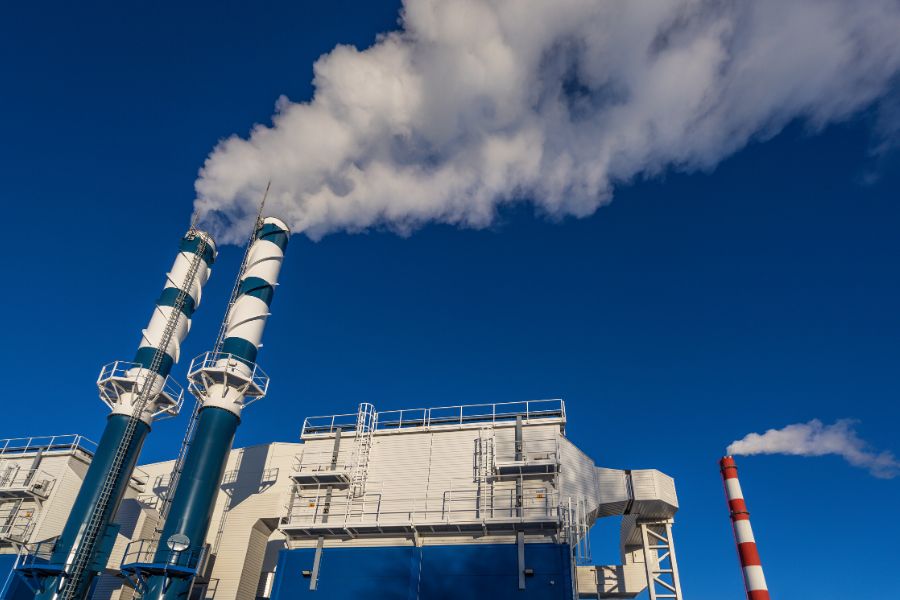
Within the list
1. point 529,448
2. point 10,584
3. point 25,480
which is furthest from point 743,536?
point 25,480

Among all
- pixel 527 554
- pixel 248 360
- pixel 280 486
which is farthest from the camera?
pixel 280 486

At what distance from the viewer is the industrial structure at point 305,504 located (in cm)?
3150

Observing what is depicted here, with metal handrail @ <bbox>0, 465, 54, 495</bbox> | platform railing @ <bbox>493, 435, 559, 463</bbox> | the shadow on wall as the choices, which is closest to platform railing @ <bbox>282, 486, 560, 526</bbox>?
platform railing @ <bbox>493, 435, 559, 463</bbox>

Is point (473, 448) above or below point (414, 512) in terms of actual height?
above

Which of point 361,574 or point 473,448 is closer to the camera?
point 361,574

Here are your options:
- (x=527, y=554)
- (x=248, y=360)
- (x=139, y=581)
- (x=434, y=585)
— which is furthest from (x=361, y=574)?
(x=248, y=360)

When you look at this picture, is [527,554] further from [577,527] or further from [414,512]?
[414,512]

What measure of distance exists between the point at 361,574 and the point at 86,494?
1834cm

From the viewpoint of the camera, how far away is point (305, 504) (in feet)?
120

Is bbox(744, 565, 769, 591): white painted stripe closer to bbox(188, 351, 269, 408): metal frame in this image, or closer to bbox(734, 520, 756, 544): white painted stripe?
bbox(734, 520, 756, 544): white painted stripe

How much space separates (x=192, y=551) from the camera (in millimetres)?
32031

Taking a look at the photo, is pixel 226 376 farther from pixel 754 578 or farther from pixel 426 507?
pixel 754 578

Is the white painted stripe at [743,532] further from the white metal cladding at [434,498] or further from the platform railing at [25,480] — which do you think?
the platform railing at [25,480]

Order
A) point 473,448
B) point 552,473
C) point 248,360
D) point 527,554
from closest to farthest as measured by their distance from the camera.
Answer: point 527,554, point 552,473, point 473,448, point 248,360
